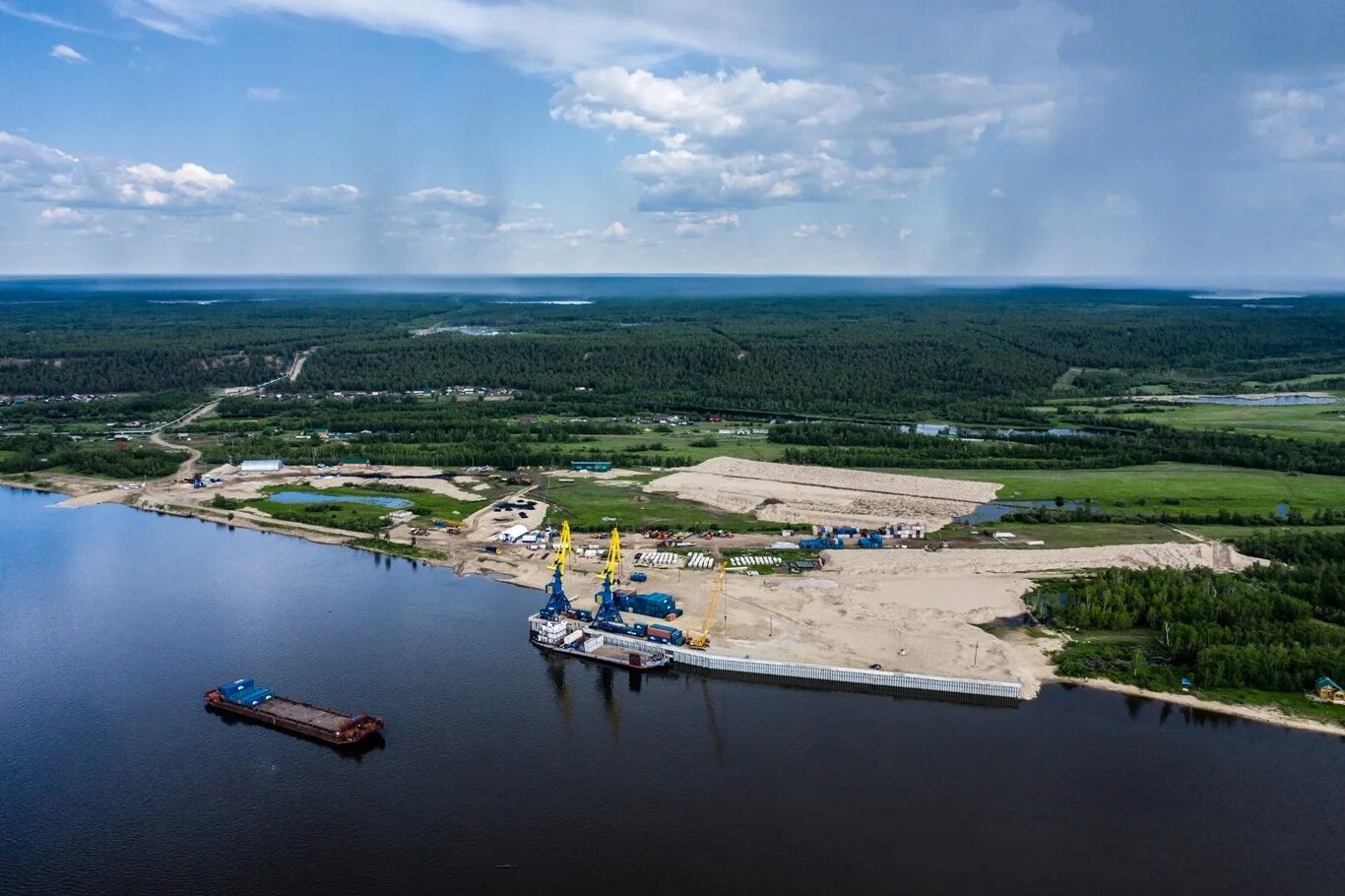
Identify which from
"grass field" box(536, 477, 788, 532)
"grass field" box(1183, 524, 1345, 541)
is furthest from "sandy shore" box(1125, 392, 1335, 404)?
"grass field" box(536, 477, 788, 532)

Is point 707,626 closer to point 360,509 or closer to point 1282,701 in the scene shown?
point 1282,701

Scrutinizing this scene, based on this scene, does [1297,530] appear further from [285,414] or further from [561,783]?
[285,414]

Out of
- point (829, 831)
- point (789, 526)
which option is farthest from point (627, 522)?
point (829, 831)

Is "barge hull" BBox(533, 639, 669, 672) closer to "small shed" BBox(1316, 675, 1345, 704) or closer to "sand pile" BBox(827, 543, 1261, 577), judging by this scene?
"sand pile" BBox(827, 543, 1261, 577)

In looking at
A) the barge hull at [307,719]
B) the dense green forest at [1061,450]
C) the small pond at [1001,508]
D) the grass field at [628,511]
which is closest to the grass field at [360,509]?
the grass field at [628,511]


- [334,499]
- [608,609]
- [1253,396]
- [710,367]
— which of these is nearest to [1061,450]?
[608,609]

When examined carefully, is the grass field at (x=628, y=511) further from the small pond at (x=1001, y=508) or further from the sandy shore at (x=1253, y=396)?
the sandy shore at (x=1253, y=396)
